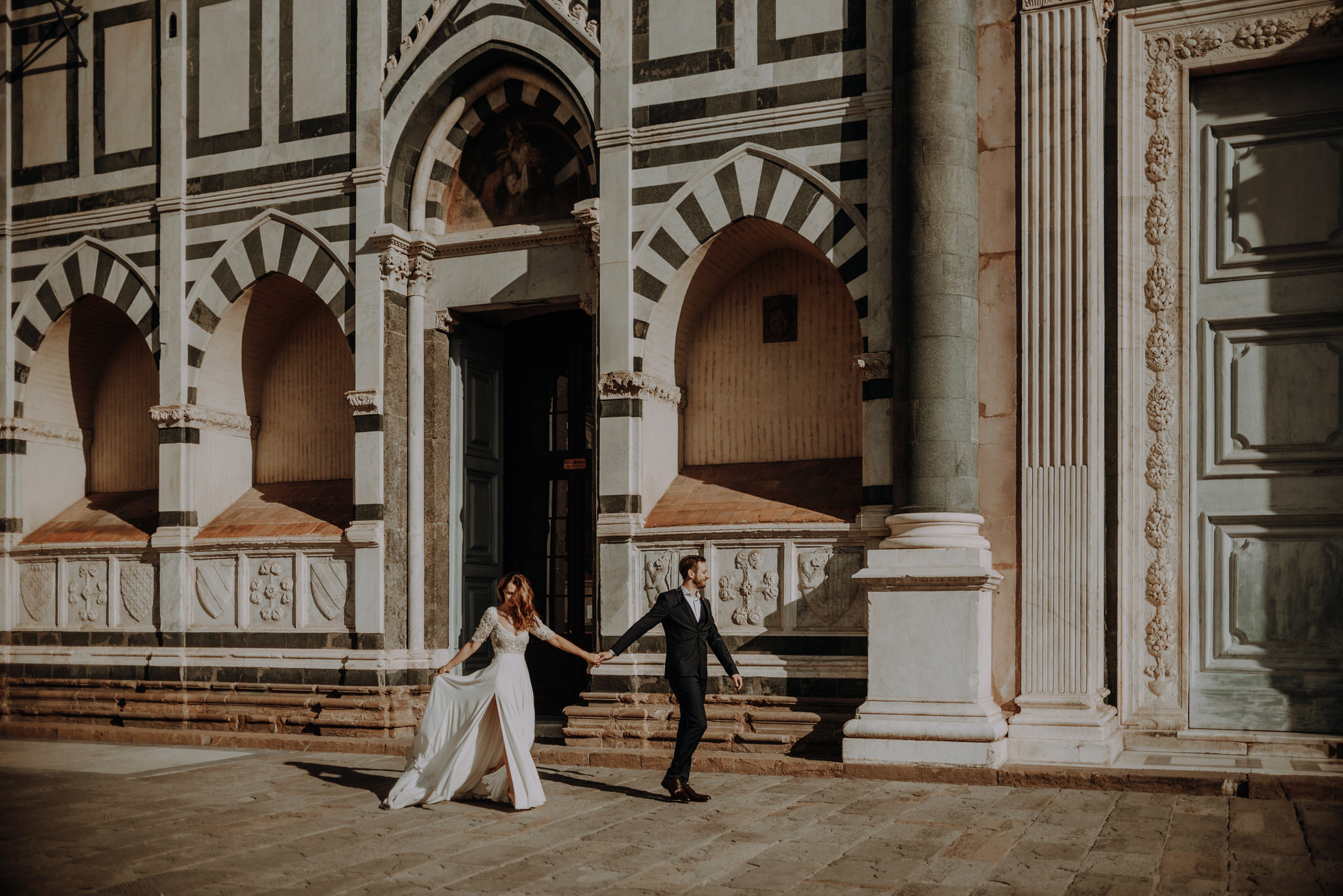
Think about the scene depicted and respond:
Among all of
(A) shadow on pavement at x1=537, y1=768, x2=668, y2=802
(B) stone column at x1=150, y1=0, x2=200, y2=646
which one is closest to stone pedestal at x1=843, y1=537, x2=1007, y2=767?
(A) shadow on pavement at x1=537, y1=768, x2=668, y2=802

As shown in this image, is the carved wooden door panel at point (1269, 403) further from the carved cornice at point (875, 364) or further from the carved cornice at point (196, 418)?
the carved cornice at point (196, 418)

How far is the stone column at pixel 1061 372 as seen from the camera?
9.46 metres

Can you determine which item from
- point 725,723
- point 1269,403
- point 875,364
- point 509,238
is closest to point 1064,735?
point 725,723

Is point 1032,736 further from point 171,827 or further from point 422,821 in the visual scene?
point 171,827

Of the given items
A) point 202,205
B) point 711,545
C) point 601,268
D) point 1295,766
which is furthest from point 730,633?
point 202,205

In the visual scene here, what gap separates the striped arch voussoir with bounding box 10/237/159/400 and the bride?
6.61 m

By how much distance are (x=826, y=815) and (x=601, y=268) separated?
5528mm

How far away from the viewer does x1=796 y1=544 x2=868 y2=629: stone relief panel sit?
10.3 metres

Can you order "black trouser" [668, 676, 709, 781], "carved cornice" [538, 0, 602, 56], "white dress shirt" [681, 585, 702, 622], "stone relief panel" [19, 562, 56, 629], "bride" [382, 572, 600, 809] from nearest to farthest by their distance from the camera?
"bride" [382, 572, 600, 809] → "black trouser" [668, 676, 709, 781] → "white dress shirt" [681, 585, 702, 622] → "carved cornice" [538, 0, 602, 56] → "stone relief panel" [19, 562, 56, 629]

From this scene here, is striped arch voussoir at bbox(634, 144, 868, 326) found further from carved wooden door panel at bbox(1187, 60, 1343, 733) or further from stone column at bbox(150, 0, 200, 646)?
stone column at bbox(150, 0, 200, 646)

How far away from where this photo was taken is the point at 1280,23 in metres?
9.52

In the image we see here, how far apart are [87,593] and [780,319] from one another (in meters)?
7.91

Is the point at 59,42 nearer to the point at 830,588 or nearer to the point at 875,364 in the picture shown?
the point at 875,364

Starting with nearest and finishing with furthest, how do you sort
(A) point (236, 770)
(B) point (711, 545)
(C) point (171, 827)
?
(C) point (171, 827) < (A) point (236, 770) < (B) point (711, 545)
